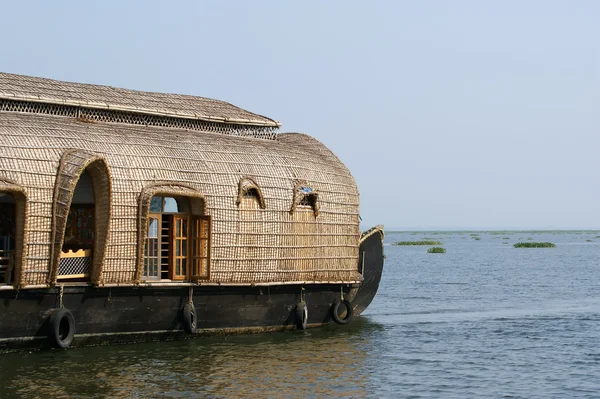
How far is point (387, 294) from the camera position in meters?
32.2

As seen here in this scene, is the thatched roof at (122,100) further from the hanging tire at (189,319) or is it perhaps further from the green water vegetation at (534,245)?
the green water vegetation at (534,245)

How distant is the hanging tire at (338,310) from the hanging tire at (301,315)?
3.34 ft

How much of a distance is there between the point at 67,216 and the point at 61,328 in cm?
182

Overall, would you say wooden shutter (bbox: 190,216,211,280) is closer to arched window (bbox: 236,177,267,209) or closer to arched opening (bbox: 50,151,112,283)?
arched window (bbox: 236,177,267,209)

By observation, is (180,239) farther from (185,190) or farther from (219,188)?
(219,188)

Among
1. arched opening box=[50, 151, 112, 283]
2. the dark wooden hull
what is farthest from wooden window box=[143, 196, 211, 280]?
arched opening box=[50, 151, 112, 283]

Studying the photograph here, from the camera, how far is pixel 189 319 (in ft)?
57.6

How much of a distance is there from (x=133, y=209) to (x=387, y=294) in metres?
16.7

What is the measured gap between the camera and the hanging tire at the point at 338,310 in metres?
20.6

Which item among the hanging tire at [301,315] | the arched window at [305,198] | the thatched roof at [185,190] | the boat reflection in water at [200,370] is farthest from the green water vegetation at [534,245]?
the boat reflection in water at [200,370]

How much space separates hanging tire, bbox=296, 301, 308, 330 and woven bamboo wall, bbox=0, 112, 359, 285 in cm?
56

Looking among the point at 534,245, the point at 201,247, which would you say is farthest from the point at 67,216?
the point at 534,245

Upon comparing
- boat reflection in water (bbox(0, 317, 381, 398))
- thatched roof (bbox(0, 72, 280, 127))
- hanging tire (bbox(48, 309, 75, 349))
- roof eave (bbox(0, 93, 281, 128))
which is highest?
thatched roof (bbox(0, 72, 280, 127))

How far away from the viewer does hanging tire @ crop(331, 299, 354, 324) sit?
20.6 m
